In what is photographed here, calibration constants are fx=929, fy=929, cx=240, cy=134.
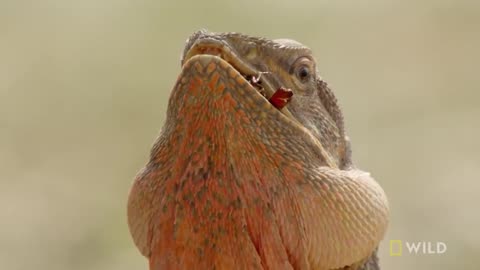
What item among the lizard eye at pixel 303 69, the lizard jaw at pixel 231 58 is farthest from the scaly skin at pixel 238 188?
the lizard eye at pixel 303 69

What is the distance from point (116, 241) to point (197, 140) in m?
3.50

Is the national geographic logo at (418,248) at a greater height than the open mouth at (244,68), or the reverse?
the national geographic logo at (418,248)

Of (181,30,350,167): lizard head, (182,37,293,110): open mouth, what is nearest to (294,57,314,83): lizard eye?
(181,30,350,167): lizard head

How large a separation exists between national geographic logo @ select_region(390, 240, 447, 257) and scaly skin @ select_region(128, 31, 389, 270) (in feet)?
8.57

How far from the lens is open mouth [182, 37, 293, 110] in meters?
2.35

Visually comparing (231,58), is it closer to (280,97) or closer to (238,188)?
(280,97)

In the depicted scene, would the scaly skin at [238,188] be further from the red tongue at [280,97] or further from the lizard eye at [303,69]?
the lizard eye at [303,69]

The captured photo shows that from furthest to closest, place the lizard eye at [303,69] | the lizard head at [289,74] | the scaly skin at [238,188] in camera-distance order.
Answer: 1. the lizard eye at [303,69]
2. the lizard head at [289,74]
3. the scaly skin at [238,188]

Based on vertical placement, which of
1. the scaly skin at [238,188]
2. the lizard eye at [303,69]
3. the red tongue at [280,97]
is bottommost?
the scaly skin at [238,188]

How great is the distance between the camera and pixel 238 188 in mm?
2256

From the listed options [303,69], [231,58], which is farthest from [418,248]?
[231,58]

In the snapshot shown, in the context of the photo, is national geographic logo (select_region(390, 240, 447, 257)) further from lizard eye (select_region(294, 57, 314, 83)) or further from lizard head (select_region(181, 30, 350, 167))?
lizard eye (select_region(294, 57, 314, 83))

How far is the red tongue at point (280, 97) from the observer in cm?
240

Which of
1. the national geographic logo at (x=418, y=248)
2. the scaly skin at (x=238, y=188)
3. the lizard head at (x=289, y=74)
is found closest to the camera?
the scaly skin at (x=238, y=188)
